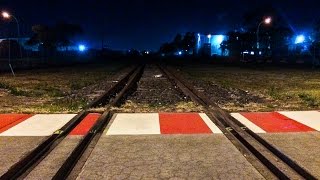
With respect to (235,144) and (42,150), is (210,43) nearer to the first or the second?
(235,144)

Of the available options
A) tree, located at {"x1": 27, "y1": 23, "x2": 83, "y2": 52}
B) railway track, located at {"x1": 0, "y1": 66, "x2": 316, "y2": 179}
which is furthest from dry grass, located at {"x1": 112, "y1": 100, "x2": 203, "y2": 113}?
tree, located at {"x1": 27, "y1": 23, "x2": 83, "y2": 52}

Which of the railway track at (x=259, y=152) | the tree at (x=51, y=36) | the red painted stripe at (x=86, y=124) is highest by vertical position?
the tree at (x=51, y=36)

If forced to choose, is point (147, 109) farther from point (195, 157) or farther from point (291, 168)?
point (291, 168)

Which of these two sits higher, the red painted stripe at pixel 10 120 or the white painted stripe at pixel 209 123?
the red painted stripe at pixel 10 120

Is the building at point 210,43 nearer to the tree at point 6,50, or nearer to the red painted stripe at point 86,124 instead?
the tree at point 6,50

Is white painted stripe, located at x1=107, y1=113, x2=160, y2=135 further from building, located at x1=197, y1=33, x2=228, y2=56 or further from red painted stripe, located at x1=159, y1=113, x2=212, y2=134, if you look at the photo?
building, located at x1=197, y1=33, x2=228, y2=56

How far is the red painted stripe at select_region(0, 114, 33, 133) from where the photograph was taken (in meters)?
10.7

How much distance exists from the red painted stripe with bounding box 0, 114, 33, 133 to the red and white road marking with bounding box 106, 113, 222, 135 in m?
2.19

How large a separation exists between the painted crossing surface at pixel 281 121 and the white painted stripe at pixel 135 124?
78.6 inches

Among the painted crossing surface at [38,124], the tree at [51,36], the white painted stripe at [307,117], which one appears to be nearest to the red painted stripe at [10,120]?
the painted crossing surface at [38,124]

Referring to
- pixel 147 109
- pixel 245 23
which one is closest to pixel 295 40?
pixel 245 23

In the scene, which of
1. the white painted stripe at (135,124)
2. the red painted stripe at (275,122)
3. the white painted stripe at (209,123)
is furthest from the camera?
the red painted stripe at (275,122)

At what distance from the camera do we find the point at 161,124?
1084 cm

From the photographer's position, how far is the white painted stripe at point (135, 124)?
32.6 ft
